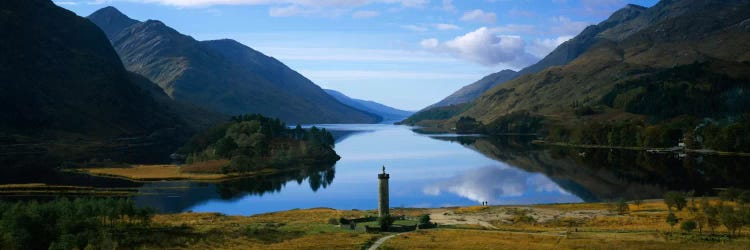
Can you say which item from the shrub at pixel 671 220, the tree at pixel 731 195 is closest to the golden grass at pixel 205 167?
the tree at pixel 731 195

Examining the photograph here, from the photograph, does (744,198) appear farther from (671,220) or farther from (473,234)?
(473,234)

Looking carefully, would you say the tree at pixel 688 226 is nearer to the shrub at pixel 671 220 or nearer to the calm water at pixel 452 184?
the shrub at pixel 671 220

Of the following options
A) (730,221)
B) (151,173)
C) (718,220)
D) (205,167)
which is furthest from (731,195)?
(151,173)

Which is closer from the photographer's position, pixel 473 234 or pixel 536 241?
pixel 536 241

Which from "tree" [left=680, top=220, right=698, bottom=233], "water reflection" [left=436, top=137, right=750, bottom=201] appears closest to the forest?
"water reflection" [left=436, top=137, right=750, bottom=201]

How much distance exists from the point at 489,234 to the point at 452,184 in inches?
3241

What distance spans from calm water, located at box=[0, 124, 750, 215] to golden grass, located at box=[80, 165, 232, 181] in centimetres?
840

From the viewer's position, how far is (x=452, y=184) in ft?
485

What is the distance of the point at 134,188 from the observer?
13238 centimetres

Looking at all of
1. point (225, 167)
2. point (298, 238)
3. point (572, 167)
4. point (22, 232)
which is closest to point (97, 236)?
point (22, 232)

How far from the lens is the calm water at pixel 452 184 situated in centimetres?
11956

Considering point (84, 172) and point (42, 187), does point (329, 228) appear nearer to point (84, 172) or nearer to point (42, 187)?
point (42, 187)

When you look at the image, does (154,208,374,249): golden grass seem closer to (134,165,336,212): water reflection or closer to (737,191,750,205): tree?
(134,165,336,212): water reflection

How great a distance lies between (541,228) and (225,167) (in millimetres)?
105022
